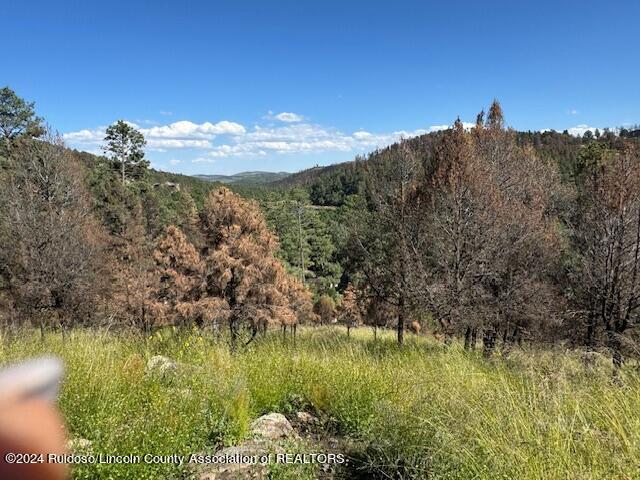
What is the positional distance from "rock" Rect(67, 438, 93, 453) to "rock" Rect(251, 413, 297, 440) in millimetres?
1460

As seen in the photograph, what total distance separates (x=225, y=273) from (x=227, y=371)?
416 inches

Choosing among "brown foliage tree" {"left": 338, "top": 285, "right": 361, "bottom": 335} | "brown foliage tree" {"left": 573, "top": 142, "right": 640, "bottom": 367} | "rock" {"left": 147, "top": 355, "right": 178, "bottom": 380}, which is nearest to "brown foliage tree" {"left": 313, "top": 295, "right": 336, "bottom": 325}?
"brown foliage tree" {"left": 338, "top": 285, "right": 361, "bottom": 335}

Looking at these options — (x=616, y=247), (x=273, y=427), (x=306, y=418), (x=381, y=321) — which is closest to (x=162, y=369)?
(x=273, y=427)

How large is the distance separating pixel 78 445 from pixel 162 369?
212 cm

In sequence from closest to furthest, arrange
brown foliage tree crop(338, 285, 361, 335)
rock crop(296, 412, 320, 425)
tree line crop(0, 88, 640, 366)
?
rock crop(296, 412, 320, 425), tree line crop(0, 88, 640, 366), brown foliage tree crop(338, 285, 361, 335)

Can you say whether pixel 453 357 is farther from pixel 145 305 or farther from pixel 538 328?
pixel 145 305

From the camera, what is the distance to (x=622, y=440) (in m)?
3.13

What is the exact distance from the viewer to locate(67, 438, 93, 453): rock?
9.41 ft

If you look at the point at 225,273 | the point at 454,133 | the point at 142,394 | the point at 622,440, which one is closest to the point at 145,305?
the point at 225,273

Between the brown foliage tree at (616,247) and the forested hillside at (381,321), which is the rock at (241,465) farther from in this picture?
the brown foliage tree at (616,247)

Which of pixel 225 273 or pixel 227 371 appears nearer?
pixel 227 371

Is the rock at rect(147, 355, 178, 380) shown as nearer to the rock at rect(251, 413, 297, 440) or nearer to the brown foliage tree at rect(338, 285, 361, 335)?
the rock at rect(251, 413, 297, 440)

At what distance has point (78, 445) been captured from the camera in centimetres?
297

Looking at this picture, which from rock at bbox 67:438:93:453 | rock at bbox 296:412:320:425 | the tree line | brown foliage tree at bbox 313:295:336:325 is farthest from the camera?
brown foliage tree at bbox 313:295:336:325
